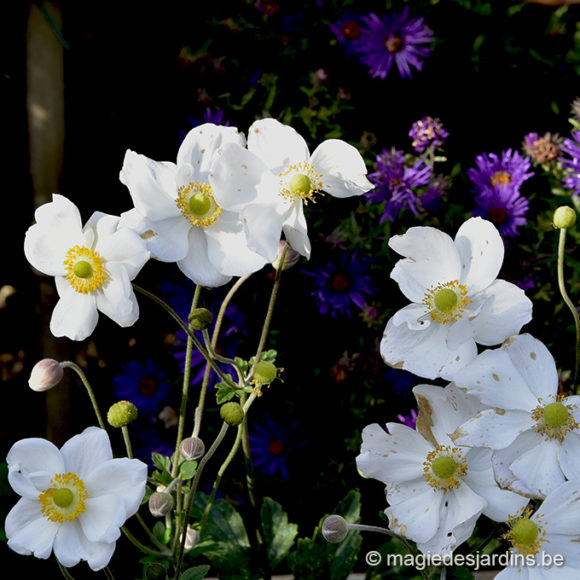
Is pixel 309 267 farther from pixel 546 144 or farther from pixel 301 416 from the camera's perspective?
pixel 546 144

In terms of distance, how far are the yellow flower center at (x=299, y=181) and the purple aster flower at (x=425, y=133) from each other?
21.5 inches

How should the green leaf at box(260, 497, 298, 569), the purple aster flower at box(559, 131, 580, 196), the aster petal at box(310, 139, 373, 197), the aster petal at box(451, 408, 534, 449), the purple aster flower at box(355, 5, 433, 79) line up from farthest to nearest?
the purple aster flower at box(355, 5, 433, 79), the purple aster flower at box(559, 131, 580, 196), the green leaf at box(260, 497, 298, 569), the aster petal at box(310, 139, 373, 197), the aster petal at box(451, 408, 534, 449)

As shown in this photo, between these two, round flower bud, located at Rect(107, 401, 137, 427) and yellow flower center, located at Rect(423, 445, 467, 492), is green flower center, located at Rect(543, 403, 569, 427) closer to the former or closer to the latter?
yellow flower center, located at Rect(423, 445, 467, 492)

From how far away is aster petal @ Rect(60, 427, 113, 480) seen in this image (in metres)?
0.61

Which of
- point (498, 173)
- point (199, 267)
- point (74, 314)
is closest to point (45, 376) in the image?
point (74, 314)

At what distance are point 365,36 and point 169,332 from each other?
607 mm

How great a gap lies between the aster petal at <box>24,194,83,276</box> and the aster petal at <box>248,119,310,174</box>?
0.58ft

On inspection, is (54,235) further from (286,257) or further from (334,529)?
(334,529)

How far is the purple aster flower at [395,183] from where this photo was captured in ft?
3.71

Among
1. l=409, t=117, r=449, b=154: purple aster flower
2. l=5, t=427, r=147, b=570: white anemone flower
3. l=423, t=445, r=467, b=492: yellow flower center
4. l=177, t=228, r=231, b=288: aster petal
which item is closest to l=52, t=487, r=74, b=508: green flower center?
l=5, t=427, r=147, b=570: white anemone flower

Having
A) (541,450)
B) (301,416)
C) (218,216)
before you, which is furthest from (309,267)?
(541,450)

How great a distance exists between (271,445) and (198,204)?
60 centimetres

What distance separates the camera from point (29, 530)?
59cm

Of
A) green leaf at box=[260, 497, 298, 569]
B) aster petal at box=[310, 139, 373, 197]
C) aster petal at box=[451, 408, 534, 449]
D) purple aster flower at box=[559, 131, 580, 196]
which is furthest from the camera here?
purple aster flower at box=[559, 131, 580, 196]
